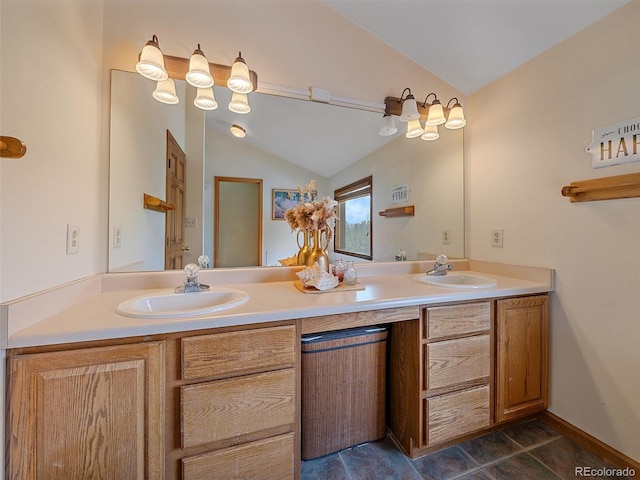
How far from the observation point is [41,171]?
34.4 inches

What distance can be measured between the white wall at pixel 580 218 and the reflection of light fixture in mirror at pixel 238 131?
165 centimetres

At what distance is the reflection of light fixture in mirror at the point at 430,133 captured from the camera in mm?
1895

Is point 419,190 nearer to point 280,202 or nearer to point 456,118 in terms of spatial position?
point 456,118

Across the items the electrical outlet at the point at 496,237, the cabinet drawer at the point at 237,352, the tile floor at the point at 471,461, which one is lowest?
the tile floor at the point at 471,461

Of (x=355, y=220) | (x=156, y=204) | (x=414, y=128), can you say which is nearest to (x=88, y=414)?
(x=156, y=204)

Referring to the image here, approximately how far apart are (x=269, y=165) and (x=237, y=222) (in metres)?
0.40

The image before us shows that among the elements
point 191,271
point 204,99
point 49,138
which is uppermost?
point 204,99

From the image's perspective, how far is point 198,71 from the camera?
4.24 ft

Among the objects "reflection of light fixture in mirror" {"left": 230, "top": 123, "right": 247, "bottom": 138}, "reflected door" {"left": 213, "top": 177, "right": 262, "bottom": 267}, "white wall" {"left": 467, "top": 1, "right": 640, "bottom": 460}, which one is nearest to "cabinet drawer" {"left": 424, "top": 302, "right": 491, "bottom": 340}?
"white wall" {"left": 467, "top": 1, "right": 640, "bottom": 460}

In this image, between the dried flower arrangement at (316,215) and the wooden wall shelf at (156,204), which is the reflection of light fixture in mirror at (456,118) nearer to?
the dried flower arrangement at (316,215)

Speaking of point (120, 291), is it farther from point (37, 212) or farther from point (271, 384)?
point (271, 384)

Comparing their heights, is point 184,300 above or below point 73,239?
below

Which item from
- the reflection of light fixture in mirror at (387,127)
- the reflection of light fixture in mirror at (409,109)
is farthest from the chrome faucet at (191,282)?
the reflection of light fixture in mirror at (409,109)

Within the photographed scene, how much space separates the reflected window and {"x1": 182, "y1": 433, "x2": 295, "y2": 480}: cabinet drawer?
111 cm
